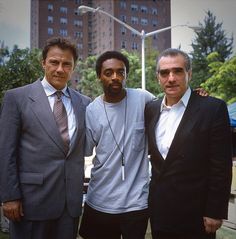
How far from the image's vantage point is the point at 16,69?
11.0m

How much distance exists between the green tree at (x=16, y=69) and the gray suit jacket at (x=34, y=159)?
7420 mm

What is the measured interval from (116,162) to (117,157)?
0.05m

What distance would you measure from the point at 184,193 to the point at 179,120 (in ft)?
2.06

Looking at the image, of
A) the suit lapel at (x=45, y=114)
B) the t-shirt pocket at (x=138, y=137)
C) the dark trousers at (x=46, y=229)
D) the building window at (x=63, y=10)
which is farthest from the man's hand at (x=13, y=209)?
the building window at (x=63, y=10)

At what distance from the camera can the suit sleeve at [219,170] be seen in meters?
2.78

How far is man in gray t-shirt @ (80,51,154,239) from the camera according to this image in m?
3.26

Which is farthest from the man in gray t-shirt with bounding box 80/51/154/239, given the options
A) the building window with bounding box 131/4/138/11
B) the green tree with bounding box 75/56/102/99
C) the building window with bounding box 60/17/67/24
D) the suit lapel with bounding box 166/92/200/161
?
the building window with bounding box 131/4/138/11

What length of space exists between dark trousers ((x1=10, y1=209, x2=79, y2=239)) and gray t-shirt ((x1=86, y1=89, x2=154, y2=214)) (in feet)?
1.10

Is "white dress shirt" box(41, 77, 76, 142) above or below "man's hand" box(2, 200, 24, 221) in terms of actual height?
above

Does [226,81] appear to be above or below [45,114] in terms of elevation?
above

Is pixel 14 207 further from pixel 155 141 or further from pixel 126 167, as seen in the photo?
pixel 155 141

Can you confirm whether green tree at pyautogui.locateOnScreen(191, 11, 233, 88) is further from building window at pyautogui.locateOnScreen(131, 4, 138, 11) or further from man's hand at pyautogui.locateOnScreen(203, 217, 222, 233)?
building window at pyautogui.locateOnScreen(131, 4, 138, 11)

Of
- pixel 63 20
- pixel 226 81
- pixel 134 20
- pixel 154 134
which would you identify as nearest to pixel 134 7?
pixel 134 20

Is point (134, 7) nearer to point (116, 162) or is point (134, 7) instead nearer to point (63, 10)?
point (63, 10)
